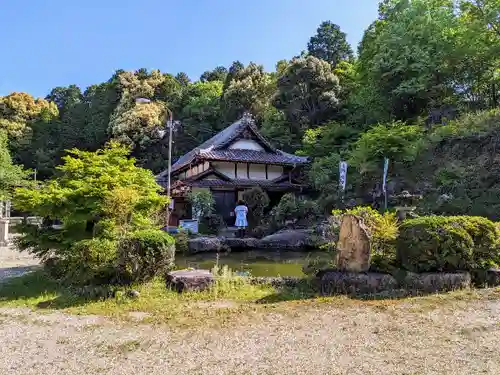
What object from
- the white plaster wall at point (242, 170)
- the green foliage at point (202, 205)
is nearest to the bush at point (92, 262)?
the green foliage at point (202, 205)

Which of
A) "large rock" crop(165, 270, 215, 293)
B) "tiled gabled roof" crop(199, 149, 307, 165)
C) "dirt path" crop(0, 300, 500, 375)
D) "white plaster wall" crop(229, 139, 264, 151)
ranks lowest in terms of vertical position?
"dirt path" crop(0, 300, 500, 375)

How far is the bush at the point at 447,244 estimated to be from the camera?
625 centimetres

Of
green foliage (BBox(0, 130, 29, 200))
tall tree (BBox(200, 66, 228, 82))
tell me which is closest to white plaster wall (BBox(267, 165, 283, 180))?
green foliage (BBox(0, 130, 29, 200))

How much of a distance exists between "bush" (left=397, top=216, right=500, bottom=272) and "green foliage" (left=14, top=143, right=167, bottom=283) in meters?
5.16

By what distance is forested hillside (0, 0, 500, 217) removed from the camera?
55.2ft

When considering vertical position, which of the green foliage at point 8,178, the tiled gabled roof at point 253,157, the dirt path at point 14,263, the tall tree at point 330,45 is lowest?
the dirt path at point 14,263

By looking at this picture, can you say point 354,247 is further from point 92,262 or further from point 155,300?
point 92,262

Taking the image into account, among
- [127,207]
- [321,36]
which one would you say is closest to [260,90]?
[321,36]

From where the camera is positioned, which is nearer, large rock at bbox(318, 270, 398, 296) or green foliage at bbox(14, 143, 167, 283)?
large rock at bbox(318, 270, 398, 296)

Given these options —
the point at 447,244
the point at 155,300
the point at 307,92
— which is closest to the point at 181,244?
the point at 155,300

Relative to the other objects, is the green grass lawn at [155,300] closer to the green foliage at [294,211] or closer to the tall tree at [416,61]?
the green foliage at [294,211]

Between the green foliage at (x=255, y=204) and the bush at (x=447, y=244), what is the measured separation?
38.7 feet

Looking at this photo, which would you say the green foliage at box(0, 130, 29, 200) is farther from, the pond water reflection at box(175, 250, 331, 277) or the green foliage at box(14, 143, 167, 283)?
the green foliage at box(14, 143, 167, 283)

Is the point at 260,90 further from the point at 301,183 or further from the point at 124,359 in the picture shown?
the point at 124,359
